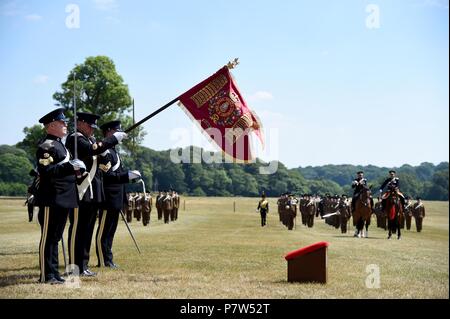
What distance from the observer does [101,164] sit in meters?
10.2

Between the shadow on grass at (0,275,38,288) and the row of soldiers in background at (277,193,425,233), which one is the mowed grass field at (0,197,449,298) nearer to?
the shadow on grass at (0,275,38,288)

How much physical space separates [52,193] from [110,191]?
2.13 meters

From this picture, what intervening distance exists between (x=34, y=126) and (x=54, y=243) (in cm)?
4731

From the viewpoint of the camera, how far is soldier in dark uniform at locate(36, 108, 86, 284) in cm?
830

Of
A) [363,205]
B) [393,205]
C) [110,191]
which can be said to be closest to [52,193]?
[110,191]

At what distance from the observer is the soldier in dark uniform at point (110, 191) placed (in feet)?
33.8

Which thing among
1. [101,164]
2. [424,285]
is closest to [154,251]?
[101,164]

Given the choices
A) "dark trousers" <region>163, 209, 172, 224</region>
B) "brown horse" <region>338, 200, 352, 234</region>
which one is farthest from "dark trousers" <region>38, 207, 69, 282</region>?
"dark trousers" <region>163, 209, 172, 224</region>

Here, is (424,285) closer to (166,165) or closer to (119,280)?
(119,280)

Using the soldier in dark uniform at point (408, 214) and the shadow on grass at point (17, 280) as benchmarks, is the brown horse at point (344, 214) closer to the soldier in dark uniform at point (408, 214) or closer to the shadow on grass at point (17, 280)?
the soldier in dark uniform at point (408, 214)

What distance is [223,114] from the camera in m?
11.0

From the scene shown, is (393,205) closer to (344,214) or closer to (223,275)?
(344,214)

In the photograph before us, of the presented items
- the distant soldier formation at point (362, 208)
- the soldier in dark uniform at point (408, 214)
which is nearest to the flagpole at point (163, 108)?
the distant soldier formation at point (362, 208)

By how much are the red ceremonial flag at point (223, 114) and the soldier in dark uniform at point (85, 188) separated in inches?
75.2
